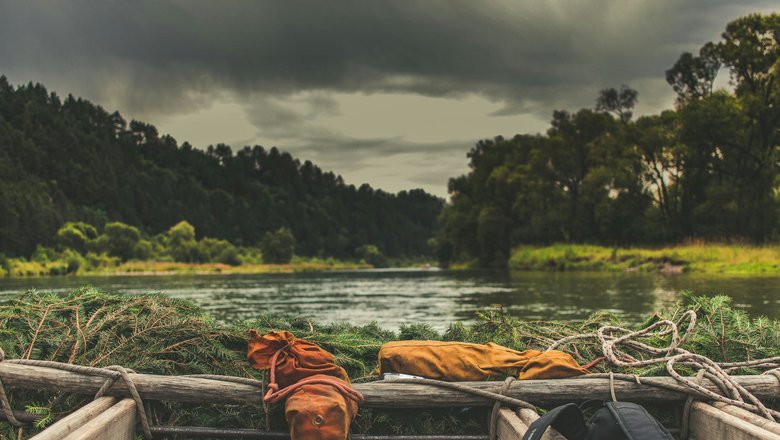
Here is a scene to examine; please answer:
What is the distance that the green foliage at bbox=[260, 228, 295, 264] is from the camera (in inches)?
4786

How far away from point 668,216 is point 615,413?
4609cm

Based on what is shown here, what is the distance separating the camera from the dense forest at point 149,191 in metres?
104

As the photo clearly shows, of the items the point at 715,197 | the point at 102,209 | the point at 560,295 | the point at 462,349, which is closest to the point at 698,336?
the point at 462,349

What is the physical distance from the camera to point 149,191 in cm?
14538

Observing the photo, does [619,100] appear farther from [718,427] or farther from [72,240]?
[72,240]

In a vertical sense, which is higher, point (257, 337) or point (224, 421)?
point (257, 337)

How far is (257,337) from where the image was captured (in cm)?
345

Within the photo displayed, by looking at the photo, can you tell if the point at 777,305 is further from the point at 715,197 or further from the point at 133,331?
the point at 715,197

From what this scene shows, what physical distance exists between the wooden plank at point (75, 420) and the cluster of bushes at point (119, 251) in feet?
234

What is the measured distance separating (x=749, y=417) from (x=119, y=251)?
95.5 m

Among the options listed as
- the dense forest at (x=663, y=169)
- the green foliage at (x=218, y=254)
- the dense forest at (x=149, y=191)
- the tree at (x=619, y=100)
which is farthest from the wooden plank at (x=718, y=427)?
the green foliage at (x=218, y=254)

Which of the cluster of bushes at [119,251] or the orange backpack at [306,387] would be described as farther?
the cluster of bushes at [119,251]

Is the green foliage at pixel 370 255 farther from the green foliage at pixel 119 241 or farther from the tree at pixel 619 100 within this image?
the tree at pixel 619 100

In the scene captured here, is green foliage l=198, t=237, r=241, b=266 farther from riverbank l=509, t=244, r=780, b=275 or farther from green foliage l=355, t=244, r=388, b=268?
riverbank l=509, t=244, r=780, b=275
